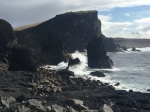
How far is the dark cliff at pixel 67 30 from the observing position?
431 ft

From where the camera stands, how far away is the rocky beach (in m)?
34.1

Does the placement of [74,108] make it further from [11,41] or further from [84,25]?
[84,25]

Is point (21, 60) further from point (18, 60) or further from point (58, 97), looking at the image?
point (58, 97)

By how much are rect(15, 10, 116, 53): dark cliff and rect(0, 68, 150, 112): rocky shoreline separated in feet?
232

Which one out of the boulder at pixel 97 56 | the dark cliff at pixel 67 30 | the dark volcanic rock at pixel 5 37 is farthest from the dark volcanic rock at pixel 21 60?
the dark cliff at pixel 67 30

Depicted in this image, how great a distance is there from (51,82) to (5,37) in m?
39.0

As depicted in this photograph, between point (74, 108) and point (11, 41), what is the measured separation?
5938 centimetres

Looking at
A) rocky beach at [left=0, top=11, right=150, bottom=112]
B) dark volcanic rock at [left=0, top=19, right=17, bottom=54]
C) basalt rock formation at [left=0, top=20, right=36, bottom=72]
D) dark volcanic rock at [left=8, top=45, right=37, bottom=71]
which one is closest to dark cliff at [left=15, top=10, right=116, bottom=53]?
rocky beach at [left=0, top=11, right=150, bottom=112]

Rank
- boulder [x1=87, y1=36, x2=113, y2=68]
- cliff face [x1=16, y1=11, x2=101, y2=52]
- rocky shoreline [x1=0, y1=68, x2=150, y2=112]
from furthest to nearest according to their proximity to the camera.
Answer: cliff face [x1=16, y1=11, x2=101, y2=52] → boulder [x1=87, y1=36, x2=113, y2=68] → rocky shoreline [x1=0, y1=68, x2=150, y2=112]

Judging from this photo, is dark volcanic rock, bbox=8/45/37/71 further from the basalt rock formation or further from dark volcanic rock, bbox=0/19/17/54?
dark volcanic rock, bbox=0/19/17/54

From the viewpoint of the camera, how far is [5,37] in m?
87.3

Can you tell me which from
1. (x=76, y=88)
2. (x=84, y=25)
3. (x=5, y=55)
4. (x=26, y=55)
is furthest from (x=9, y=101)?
(x=84, y=25)

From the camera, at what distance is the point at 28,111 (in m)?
29.0

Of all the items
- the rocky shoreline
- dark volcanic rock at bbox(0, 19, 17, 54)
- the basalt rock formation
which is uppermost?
dark volcanic rock at bbox(0, 19, 17, 54)
